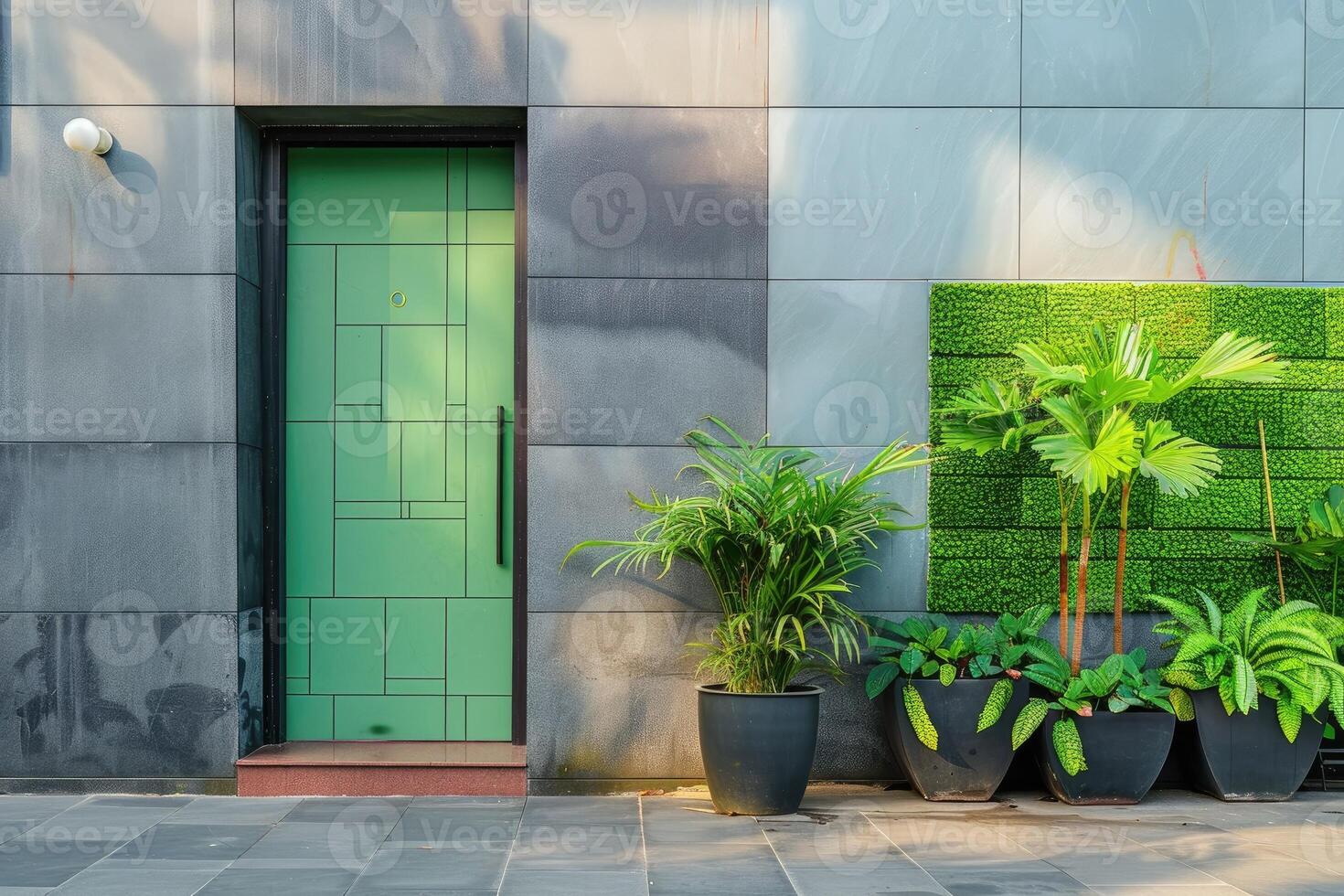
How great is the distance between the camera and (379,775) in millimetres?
5105

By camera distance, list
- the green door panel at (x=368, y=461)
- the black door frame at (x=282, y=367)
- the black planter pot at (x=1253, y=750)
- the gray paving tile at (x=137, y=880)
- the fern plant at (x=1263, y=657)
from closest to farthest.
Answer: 1. the gray paving tile at (x=137, y=880)
2. the fern plant at (x=1263, y=657)
3. the black planter pot at (x=1253, y=750)
4. the black door frame at (x=282, y=367)
5. the green door panel at (x=368, y=461)

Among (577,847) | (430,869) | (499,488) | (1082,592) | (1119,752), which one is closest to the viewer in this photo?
(430,869)

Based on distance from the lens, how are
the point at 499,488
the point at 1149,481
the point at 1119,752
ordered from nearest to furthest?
the point at 1119,752
the point at 1149,481
the point at 499,488

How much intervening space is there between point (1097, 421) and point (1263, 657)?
139 centimetres

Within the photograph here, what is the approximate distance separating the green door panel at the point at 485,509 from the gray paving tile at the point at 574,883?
1.86m

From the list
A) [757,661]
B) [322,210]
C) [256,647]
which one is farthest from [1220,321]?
[256,647]

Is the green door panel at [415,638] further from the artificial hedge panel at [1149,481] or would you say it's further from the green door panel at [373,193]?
the artificial hedge panel at [1149,481]

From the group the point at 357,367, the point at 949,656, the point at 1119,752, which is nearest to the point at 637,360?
the point at 357,367

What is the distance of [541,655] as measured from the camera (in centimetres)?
522

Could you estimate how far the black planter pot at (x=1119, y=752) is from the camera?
484cm

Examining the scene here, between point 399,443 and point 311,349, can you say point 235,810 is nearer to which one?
point 399,443

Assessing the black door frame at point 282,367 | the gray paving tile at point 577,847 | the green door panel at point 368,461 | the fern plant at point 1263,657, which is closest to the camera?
the gray paving tile at point 577,847

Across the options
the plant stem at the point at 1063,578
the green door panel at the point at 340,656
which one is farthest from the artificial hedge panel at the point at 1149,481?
the green door panel at the point at 340,656

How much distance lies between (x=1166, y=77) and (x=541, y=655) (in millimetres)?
4403
